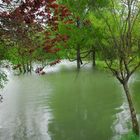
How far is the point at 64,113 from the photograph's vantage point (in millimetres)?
14695

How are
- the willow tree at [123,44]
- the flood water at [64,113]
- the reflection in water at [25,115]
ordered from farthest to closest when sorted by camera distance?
the reflection in water at [25,115]
the flood water at [64,113]
the willow tree at [123,44]

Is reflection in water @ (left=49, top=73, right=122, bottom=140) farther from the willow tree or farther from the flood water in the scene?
the willow tree

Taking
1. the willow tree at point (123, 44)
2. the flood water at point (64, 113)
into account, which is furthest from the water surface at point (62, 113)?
the willow tree at point (123, 44)

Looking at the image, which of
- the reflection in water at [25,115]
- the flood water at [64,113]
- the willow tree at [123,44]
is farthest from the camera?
the reflection in water at [25,115]

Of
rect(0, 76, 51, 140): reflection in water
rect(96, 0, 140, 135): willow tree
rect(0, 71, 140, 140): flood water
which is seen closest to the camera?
rect(96, 0, 140, 135): willow tree

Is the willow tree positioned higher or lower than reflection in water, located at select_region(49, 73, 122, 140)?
higher

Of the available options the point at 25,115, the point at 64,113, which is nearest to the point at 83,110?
the point at 64,113

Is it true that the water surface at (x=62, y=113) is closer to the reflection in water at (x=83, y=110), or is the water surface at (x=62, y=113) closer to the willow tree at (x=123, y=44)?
the reflection in water at (x=83, y=110)

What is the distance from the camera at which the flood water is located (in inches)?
456

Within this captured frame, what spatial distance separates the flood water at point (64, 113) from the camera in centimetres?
1159

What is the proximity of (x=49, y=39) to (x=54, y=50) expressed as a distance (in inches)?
7.4

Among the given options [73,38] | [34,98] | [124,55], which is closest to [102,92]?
[34,98]

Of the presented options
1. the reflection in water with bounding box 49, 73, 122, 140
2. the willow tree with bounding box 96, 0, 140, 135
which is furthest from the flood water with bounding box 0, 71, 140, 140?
the willow tree with bounding box 96, 0, 140, 135

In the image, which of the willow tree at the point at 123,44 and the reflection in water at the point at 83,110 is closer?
the willow tree at the point at 123,44
